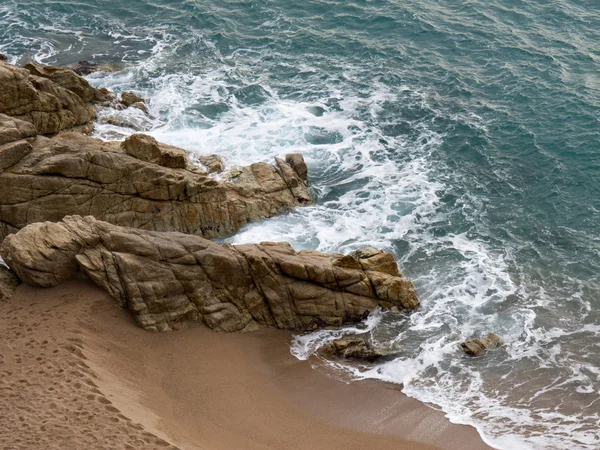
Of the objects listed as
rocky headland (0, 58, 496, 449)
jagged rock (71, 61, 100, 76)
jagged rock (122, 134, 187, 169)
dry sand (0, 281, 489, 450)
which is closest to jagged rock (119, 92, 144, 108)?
jagged rock (71, 61, 100, 76)

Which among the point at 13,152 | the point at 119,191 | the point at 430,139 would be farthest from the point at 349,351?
the point at 430,139

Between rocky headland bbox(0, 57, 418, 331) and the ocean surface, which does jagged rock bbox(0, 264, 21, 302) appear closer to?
rocky headland bbox(0, 57, 418, 331)

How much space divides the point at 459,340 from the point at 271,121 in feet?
60.5

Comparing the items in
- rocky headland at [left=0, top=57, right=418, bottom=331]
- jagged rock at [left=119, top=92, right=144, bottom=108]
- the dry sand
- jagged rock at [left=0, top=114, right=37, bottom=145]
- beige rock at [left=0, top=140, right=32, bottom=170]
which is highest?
jagged rock at [left=0, top=114, right=37, bottom=145]

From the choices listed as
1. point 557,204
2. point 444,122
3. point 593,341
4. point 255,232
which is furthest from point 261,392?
point 444,122

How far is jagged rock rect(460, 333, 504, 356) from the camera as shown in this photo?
24.2 m

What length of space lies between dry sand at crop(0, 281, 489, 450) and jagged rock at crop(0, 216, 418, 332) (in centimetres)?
62

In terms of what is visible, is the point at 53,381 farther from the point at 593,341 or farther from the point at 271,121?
the point at 271,121

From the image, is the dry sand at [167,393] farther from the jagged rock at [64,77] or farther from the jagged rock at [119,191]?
the jagged rock at [64,77]

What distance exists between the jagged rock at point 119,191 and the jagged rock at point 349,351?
8.21m

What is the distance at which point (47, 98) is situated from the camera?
31109 millimetres

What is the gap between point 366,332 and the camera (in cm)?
2477

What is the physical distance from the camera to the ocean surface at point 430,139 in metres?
24.0

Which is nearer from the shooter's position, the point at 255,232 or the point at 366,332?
the point at 366,332
